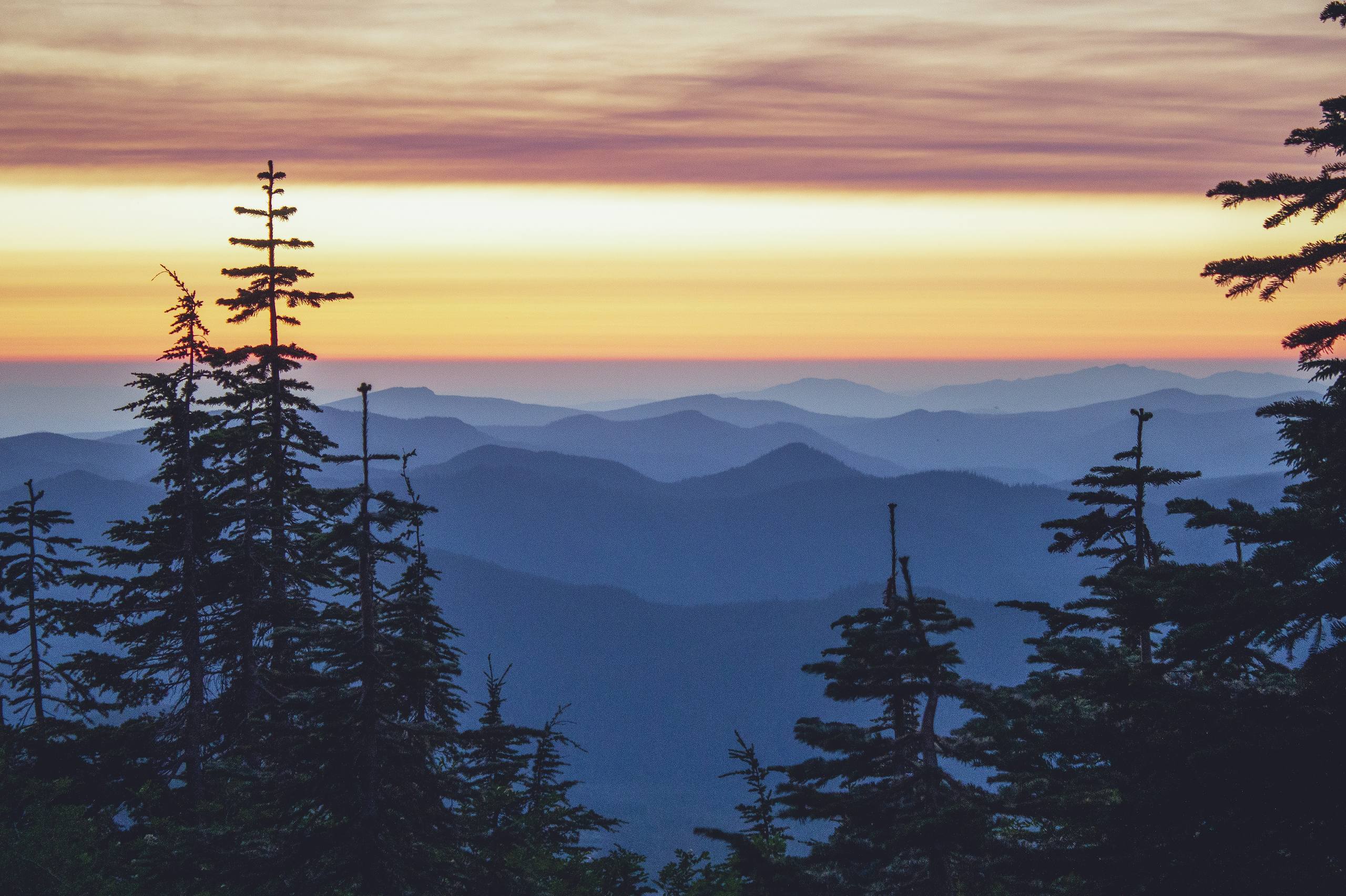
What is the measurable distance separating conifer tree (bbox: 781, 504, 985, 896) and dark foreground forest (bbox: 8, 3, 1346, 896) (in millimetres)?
53

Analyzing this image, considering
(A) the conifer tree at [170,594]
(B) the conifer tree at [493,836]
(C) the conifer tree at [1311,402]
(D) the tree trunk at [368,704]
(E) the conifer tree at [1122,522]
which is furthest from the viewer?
(A) the conifer tree at [170,594]

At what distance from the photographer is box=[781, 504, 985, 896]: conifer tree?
11328 millimetres

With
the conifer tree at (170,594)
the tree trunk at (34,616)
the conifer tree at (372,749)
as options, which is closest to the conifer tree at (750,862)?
the conifer tree at (372,749)

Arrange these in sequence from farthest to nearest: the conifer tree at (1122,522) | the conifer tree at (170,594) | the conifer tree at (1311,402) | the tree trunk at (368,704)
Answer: the conifer tree at (170,594), the conifer tree at (1122,522), the tree trunk at (368,704), the conifer tree at (1311,402)

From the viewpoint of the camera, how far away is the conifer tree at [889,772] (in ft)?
37.2

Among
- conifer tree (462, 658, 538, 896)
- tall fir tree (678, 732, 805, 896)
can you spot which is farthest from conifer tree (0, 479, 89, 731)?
tall fir tree (678, 732, 805, 896)

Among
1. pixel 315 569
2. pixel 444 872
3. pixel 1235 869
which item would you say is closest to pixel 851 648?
pixel 1235 869

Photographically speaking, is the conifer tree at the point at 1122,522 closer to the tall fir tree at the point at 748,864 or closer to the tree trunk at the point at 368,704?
the tall fir tree at the point at 748,864

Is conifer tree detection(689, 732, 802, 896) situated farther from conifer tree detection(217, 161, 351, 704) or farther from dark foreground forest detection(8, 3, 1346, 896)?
conifer tree detection(217, 161, 351, 704)

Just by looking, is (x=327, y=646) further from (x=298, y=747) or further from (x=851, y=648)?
(x=851, y=648)

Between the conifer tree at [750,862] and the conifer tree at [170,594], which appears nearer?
the conifer tree at [750,862]

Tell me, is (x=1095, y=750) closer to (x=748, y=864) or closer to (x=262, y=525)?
(x=748, y=864)

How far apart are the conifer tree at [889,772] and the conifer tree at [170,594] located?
1723cm

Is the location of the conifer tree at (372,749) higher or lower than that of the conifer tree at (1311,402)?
lower
